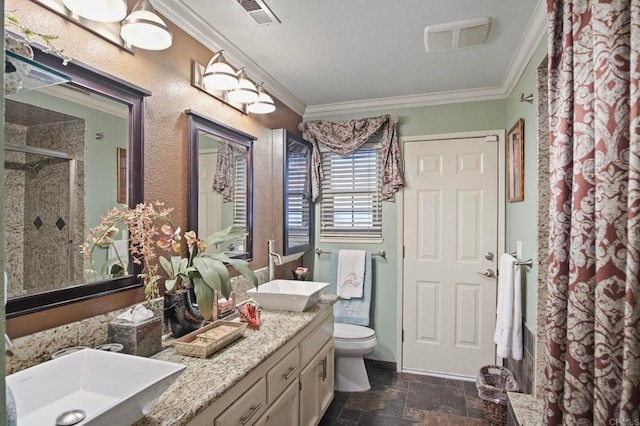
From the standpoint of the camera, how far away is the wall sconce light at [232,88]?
1.89 metres

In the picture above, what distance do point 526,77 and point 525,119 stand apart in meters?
0.26

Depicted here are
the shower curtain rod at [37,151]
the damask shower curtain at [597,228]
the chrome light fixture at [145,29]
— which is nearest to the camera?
the damask shower curtain at [597,228]

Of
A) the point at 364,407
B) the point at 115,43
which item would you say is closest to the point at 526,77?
the point at 115,43

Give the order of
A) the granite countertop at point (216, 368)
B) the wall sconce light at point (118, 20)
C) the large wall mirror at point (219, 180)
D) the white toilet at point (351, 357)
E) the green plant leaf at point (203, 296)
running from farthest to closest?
the white toilet at point (351, 357) → the large wall mirror at point (219, 180) → the green plant leaf at point (203, 296) → the wall sconce light at point (118, 20) → the granite countertop at point (216, 368)

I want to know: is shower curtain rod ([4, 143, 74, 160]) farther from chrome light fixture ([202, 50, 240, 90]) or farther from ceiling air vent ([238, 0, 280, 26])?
ceiling air vent ([238, 0, 280, 26])

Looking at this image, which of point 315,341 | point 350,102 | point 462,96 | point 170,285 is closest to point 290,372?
point 315,341

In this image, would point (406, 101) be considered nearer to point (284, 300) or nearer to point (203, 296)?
point (284, 300)

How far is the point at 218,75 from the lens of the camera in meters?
1.87

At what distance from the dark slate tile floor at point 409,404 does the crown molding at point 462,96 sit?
238 centimetres

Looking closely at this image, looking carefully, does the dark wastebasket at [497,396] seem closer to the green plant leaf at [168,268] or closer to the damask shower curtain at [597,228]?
the damask shower curtain at [597,228]

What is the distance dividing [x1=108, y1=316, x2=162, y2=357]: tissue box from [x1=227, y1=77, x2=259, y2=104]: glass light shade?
1330 millimetres

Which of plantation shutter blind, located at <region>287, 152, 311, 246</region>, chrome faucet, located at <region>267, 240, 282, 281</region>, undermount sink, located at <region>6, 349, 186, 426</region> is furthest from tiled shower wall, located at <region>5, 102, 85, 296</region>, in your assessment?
plantation shutter blind, located at <region>287, 152, 311, 246</region>

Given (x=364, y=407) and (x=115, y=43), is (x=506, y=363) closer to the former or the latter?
(x=364, y=407)

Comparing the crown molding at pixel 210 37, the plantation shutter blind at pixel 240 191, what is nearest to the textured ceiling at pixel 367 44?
the crown molding at pixel 210 37
